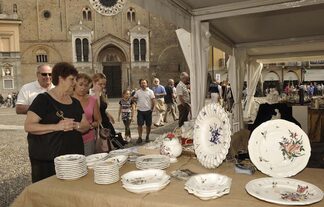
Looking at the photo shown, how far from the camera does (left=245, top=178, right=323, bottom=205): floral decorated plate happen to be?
142 cm

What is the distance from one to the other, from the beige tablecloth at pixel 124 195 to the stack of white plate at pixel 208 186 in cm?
3

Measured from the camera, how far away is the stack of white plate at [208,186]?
58.2 inches

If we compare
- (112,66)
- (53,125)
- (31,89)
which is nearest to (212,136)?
(53,125)

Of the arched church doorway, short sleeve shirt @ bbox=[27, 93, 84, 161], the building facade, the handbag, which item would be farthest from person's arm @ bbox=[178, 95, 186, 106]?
the arched church doorway

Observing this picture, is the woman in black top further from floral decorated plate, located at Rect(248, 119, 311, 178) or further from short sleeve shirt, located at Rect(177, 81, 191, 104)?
short sleeve shirt, located at Rect(177, 81, 191, 104)

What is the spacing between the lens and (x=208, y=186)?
1.59 m

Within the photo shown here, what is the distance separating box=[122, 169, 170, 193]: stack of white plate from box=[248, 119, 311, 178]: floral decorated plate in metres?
0.60

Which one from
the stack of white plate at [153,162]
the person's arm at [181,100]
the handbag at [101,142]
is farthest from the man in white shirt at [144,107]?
the stack of white plate at [153,162]

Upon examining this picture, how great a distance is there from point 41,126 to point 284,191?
5.63 ft

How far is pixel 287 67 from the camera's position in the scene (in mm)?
30984

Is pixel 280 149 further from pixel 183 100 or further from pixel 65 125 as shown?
pixel 183 100

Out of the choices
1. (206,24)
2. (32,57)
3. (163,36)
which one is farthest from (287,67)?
(206,24)

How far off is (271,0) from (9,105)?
27.8m

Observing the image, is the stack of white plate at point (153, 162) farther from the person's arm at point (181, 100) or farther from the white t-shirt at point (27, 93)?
the person's arm at point (181, 100)
